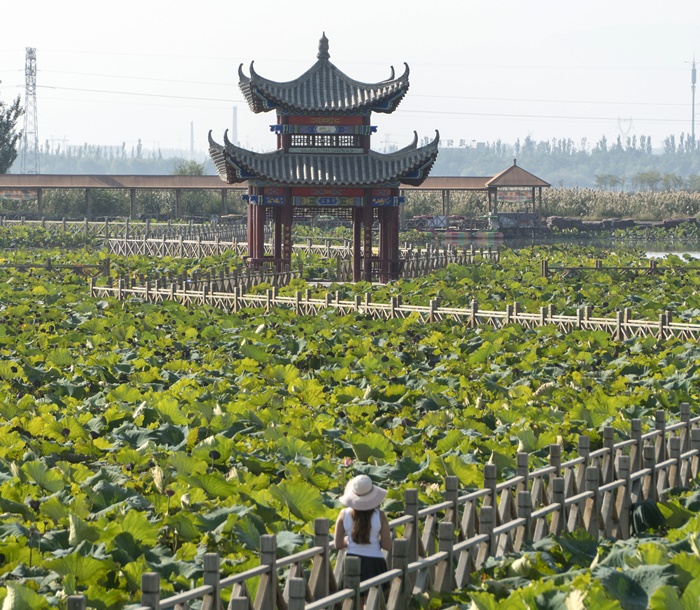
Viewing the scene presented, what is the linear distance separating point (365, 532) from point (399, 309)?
1605cm

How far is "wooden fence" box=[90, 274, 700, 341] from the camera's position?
67.3ft

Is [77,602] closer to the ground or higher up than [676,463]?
higher up

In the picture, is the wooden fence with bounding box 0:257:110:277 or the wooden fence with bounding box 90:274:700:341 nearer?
the wooden fence with bounding box 90:274:700:341

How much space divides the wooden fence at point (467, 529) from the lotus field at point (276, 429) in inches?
11.9

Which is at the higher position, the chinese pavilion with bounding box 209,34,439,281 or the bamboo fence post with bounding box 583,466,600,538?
the chinese pavilion with bounding box 209,34,439,281

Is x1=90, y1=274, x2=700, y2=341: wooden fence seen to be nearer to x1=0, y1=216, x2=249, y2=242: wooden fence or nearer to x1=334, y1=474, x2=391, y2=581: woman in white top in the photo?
x1=334, y1=474, x2=391, y2=581: woman in white top

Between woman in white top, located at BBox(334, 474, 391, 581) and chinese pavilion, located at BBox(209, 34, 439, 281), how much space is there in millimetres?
23318

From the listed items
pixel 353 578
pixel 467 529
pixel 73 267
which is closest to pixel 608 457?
pixel 467 529

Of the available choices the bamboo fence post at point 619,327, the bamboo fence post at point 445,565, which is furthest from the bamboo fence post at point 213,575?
the bamboo fence post at point 619,327

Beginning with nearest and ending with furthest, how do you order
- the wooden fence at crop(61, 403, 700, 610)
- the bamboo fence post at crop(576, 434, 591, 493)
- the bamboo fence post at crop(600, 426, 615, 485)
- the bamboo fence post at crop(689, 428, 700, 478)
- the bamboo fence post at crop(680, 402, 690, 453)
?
the wooden fence at crop(61, 403, 700, 610) < the bamboo fence post at crop(576, 434, 591, 493) < the bamboo fence post at crop(600, 426, 615, 485) < the bamboo fence post at crop(689, 428, 700, 478) < the bamboo fence post at crop(680, 402, 690, 453)

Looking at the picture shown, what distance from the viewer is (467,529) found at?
8.95m

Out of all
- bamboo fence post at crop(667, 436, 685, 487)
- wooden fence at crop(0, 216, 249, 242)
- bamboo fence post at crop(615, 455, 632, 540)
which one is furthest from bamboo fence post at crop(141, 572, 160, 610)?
wooden fence at crop(0, 216, 249, 242)

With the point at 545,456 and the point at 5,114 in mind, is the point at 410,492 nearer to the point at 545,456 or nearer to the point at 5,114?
the point at 545,456

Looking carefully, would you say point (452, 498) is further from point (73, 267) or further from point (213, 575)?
point (73, 267)
